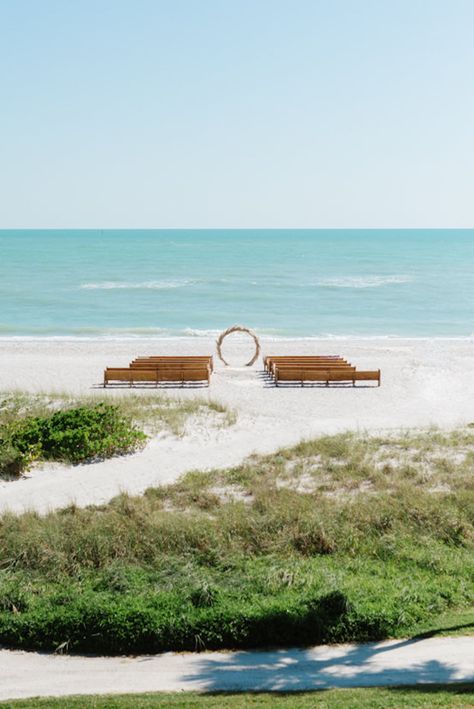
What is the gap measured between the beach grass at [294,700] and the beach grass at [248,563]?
3.99ft

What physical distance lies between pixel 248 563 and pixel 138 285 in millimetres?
61681

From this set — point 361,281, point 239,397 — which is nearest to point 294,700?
point 239,397

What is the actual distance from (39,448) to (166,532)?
5859 millimetres

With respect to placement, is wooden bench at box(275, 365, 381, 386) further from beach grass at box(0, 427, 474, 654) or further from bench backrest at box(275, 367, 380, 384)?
beach grass at box(0, 427, 474, 654)

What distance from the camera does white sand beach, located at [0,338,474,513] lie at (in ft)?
49.1

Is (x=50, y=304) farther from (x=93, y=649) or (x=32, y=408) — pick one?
(x=93, y=649)

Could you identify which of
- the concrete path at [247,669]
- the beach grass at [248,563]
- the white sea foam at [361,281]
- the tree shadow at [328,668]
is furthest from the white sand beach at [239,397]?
the white sea foam at [361,281]

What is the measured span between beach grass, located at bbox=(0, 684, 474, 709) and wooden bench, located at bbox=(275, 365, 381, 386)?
18.5m

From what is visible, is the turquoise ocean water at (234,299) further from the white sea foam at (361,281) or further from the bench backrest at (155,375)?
the bench backrest at (155,375)

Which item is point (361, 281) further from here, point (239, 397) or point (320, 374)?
point (239, 397)

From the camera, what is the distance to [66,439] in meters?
16.3

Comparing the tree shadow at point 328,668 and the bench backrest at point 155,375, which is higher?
the bench backrest at point 155,375

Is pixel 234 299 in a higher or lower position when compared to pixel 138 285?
lower

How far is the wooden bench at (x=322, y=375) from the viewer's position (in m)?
25.8
